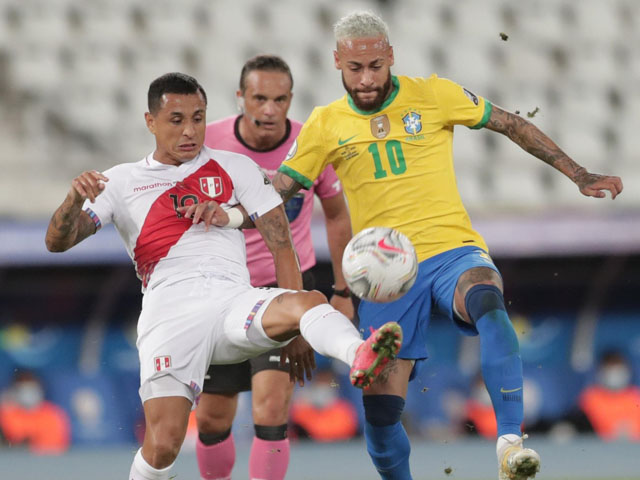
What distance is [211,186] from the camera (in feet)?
17.6

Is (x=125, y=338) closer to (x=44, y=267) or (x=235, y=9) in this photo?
(x=44, y=267)

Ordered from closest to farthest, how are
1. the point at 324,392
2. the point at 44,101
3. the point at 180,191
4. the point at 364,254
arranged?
the point at 364,254 → the point at 180,191 → the point at 324,392 → the point at 44,101

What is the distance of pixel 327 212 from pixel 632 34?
8510 mm

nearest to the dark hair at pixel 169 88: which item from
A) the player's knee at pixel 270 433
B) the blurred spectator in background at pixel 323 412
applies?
the player's knee at pixel 270 433

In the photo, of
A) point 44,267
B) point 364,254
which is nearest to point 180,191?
point 364,254

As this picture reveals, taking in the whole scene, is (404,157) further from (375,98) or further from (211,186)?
(211,186)

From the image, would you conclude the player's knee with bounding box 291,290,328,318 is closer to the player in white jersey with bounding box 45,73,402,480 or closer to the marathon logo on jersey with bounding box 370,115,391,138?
the player in white jersey with bounding box 45,73,402,480

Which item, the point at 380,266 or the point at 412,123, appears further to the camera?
the point at 412,123

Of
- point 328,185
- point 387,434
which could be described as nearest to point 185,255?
point 387,434

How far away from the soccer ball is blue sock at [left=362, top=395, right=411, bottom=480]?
869 millimetres

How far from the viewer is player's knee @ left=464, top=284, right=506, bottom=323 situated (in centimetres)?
486

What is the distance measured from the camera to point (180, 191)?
532 centimetres

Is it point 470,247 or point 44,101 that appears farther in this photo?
point 44,101

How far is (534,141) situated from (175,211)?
186cm
